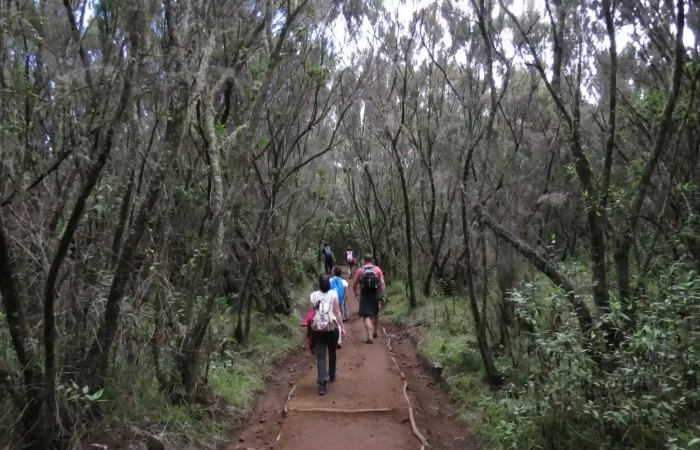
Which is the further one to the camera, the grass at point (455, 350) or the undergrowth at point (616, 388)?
the grass at point (455, 350)

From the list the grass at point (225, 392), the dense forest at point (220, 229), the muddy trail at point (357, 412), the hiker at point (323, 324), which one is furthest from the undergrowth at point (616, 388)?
the grass at point (225, 392)

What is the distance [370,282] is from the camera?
1019cm

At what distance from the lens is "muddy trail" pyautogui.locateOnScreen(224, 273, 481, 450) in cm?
550

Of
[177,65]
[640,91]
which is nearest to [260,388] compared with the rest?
[177,65]

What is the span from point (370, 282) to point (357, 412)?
4.12 metres

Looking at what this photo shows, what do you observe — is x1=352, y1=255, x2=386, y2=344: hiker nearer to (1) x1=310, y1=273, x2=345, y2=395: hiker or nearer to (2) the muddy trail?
(2) the muddy trail

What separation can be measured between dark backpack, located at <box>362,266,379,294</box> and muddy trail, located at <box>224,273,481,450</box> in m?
1.44

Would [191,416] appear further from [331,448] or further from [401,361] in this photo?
[401,361]

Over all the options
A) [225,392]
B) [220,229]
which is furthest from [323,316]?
[220,229]

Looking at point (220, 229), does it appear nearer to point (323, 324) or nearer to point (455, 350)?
point (323, 324)

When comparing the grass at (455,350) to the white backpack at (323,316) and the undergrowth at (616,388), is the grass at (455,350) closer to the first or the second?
the undergrowth at (616,388)

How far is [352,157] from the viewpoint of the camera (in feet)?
69.5

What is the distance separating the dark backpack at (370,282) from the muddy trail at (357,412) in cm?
144

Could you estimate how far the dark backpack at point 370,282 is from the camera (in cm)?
1019
